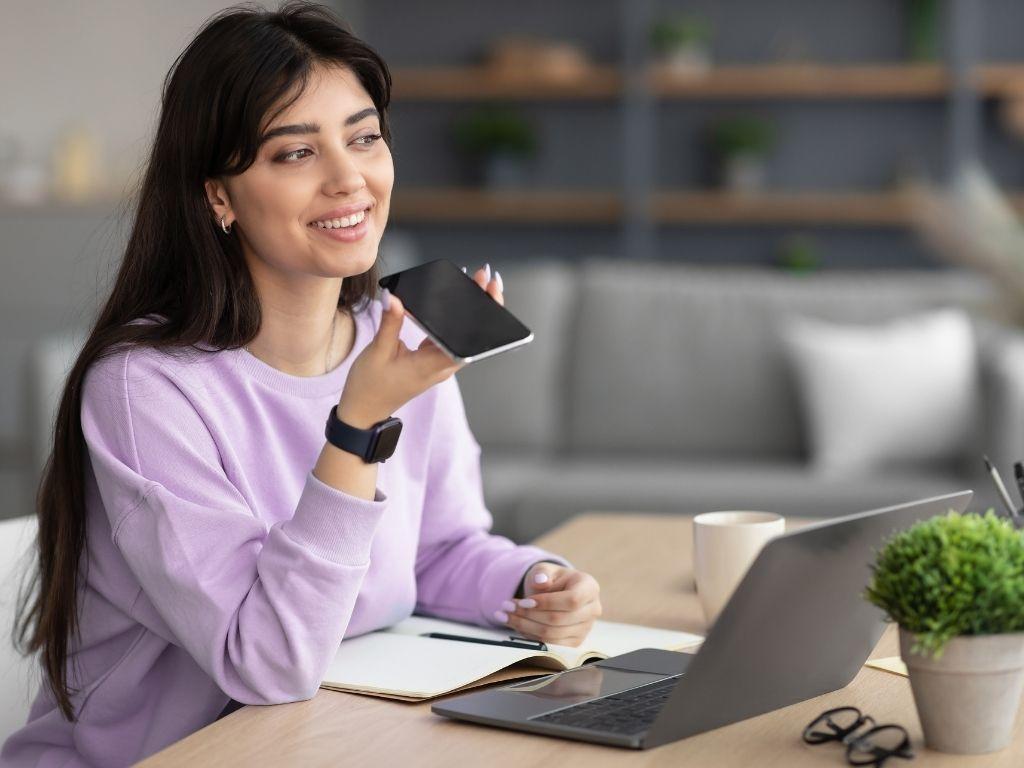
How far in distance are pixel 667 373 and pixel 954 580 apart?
2.75m

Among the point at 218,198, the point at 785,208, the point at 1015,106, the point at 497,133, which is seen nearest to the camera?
the point at 218,198

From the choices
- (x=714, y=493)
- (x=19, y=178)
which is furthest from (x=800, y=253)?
(x=19, y=178)

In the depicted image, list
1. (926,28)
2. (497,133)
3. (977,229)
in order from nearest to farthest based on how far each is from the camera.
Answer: (977,229) → (926,28) → (497,133)

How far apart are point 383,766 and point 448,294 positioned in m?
0.34

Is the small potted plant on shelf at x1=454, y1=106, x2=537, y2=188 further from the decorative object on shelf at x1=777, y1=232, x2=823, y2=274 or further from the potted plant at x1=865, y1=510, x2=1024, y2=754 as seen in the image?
the potted plant at x1=865, y1=510, x2=1024, y2=754

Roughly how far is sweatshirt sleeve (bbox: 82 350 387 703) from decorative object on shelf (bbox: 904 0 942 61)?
16.4 feet

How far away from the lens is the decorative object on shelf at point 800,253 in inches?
220

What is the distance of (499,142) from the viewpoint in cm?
577

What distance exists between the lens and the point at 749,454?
3.47m

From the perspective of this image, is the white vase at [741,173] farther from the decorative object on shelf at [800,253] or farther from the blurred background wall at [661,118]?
the decorative object on shelf at [800,253]

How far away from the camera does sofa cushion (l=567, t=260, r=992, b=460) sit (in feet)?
11.4

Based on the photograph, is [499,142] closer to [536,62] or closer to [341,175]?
[536,62]

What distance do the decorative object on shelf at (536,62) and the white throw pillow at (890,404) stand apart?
267cm

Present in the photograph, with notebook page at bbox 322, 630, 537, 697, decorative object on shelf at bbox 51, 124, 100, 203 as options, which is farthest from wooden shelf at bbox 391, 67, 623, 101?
notebook page at bbox 322, 630, 537, 697
